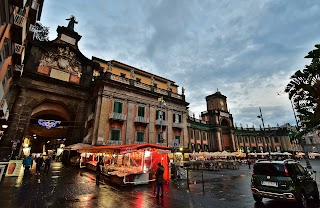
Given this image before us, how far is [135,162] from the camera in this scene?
44.7ft

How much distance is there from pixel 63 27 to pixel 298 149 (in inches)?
3474

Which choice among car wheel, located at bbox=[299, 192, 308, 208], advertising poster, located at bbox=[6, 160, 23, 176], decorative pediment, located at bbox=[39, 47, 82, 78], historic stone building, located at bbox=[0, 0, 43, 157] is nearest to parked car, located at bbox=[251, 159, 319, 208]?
car wheel, located at bbox=[299, 192, 308, 208]

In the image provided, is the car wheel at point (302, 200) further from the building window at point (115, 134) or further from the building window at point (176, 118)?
the building window at point (176, 118)

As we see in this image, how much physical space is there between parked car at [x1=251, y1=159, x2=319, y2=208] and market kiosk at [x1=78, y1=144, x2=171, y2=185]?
23.0 feet

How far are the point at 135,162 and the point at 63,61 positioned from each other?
2071 cm

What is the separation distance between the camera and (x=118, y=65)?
93.3 feet

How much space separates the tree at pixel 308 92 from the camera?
6.76 m

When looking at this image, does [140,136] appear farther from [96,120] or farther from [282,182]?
[282,182]

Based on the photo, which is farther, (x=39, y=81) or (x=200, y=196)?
(x=39, y=81)

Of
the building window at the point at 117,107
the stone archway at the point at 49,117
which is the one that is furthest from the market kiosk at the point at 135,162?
the stone archway at the point at 49,117

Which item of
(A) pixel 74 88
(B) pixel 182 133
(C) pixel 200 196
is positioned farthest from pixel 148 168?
(A) pixel 74 88

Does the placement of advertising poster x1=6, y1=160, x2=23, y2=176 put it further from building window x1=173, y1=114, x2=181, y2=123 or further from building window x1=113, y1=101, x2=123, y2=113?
building window x1=173, y1=114, x2=181, y2=123

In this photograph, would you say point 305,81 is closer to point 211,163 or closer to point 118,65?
point 211,163

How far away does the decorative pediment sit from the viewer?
23.6 metres
